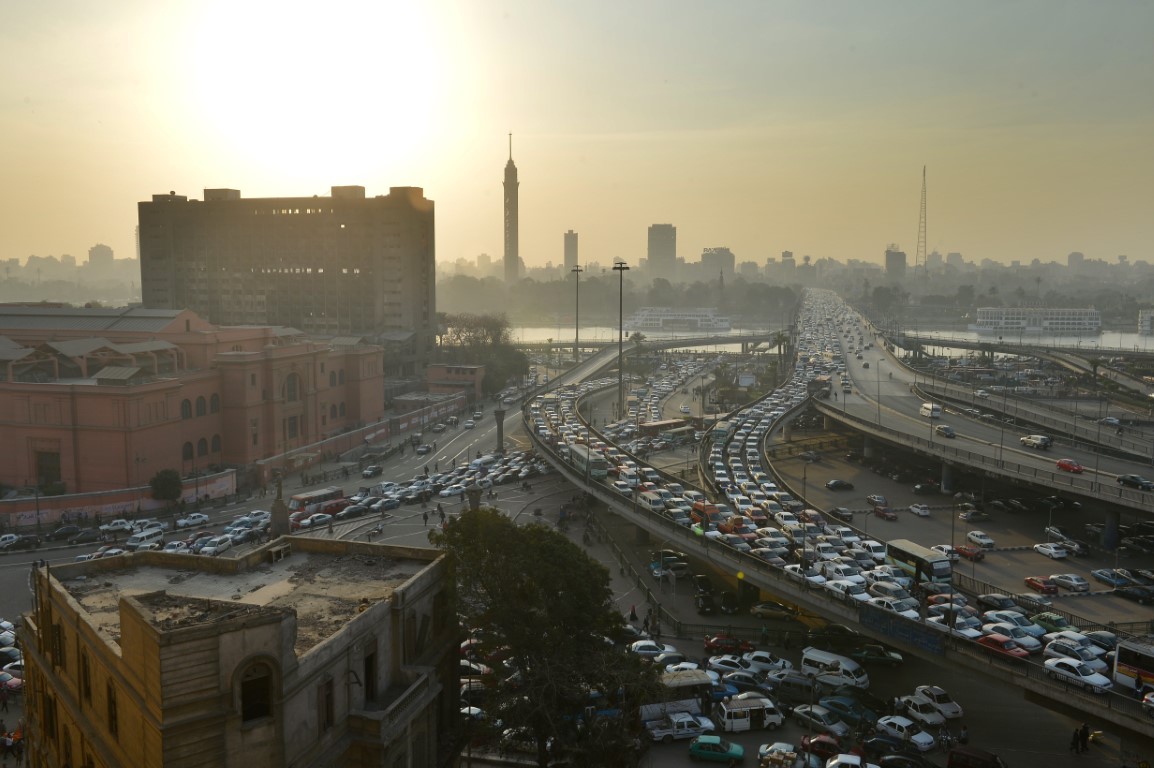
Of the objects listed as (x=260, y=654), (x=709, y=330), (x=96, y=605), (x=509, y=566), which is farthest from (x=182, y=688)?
(x=709, y=330)

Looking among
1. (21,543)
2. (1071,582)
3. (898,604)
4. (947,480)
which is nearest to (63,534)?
(21,543)

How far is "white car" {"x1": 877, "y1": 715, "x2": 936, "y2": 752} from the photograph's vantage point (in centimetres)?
898

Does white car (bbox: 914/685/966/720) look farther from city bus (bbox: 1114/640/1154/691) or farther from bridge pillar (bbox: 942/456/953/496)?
bridge pillar (bbox: 942/456/953/496)

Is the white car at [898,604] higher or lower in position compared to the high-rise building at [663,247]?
lower

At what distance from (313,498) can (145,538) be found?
154 inches

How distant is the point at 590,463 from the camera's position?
18.5 metres

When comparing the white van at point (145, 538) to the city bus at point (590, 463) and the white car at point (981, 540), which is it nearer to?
the city bus at point (590, 463)

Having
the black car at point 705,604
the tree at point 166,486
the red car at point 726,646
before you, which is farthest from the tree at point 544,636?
the tree at point 166,486

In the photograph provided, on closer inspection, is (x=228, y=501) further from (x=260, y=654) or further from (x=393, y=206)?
(x=393, y=206)

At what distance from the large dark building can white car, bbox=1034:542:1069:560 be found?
2840 centimetres

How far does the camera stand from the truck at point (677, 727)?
9258 millimetres

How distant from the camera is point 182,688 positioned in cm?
500

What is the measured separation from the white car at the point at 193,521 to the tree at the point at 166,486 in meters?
1.12

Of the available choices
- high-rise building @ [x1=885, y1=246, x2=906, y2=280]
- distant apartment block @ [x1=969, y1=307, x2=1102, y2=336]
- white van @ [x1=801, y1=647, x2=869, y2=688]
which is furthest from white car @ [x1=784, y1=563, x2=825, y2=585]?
high-rise building @ [x1=885, y1=246, x2=906, y2=280]
